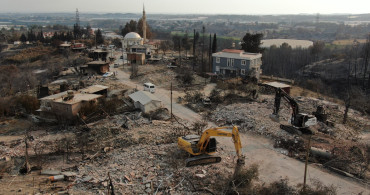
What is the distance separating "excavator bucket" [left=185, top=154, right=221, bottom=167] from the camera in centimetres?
1142

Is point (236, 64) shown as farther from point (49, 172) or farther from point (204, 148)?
point (49, 172)

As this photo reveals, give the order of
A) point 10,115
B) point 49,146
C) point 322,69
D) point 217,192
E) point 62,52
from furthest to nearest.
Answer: point 322,69 < point 62,52 < point 10,115 < point 49,146 < point 217,192

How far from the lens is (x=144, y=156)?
12508 millimetres

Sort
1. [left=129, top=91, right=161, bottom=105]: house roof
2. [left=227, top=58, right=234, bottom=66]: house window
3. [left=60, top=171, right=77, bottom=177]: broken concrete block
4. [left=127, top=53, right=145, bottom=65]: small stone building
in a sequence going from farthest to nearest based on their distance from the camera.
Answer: [left=127, top=53, right=145, bottom=65]: small stone building, [left=227, top=58, right=234, bottom=66]: house window, [left=129, top=91, right=161, bottom=105]: house roof, [left=60, top=171, right=77, bottom=177]: broken concrete block

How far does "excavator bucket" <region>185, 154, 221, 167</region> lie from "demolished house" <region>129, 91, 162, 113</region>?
7.31 metres

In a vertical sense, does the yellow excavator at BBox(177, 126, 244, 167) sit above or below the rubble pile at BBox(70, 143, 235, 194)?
above

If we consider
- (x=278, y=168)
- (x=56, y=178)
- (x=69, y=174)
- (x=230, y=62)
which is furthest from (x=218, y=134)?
(x=230, y=62)

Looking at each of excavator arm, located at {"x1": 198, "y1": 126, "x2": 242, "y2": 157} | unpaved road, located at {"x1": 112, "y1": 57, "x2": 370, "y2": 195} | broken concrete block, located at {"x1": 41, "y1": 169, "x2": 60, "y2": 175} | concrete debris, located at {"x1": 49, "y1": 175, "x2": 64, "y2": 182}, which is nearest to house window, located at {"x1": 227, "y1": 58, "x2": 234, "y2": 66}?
unpaved road, located at {"x1": 112, "y1": 57, "x2": 370, "y2": 195}

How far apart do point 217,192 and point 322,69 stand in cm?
4101

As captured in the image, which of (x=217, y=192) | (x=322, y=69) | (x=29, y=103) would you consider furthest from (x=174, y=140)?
(x=322, y=69)

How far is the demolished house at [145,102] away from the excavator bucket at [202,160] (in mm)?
7312

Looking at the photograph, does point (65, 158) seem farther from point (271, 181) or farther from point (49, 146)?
point (271, 181)

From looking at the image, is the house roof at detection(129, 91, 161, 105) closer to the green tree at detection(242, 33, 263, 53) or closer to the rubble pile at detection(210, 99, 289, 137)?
the rubble pile at detection(210, 99, 289, 137)

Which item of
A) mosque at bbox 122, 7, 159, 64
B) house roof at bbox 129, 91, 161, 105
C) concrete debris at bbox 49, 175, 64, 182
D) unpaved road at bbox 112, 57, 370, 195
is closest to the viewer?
concrete debris at bbox 49, 175, 64, 182
